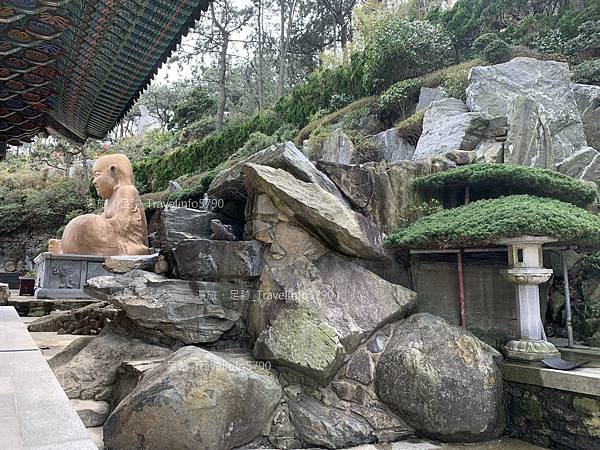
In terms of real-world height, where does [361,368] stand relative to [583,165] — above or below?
below

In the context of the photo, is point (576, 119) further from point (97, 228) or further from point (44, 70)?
point (97, 228)

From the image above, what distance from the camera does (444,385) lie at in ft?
14.4

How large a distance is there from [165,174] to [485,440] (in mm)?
16900

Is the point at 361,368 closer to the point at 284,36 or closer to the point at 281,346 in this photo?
the point at 281,346

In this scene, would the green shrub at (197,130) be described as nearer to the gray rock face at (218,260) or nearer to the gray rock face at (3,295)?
the gray rock face at (3,295)

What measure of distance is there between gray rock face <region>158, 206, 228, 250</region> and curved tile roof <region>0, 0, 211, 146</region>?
183cm

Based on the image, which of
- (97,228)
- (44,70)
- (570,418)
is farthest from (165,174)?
(570,418)

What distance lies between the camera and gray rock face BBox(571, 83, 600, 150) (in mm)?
8375

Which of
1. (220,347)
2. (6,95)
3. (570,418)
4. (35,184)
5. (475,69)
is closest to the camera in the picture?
(6,95)

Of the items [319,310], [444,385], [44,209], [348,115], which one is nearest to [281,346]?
[319,310]

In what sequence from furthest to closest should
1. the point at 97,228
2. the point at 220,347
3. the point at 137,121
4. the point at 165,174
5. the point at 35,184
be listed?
the point at 137,121 < the point at 35,184 < the point at 165,174 < the point at 97,228 < the point at 220,347

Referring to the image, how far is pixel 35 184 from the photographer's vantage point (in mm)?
21312

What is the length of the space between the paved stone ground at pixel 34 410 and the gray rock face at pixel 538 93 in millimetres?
7905

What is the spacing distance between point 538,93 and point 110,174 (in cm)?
875
